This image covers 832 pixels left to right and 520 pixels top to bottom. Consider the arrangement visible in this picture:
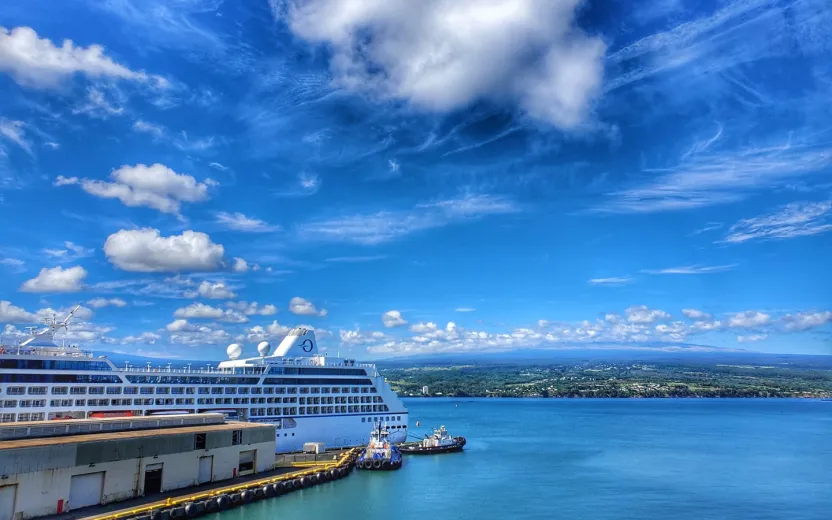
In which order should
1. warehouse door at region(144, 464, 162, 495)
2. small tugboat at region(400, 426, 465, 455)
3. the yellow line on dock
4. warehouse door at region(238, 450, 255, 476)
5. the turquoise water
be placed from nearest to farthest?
the yellow line on dock, warehouse door at region(144, 464, 162, 495), the turquoise water, warehouse door at region(238, 450, 255, 476), small tugboat at region(400, 426, 465, 455)

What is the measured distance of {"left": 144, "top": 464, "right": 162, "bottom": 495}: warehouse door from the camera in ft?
82.5

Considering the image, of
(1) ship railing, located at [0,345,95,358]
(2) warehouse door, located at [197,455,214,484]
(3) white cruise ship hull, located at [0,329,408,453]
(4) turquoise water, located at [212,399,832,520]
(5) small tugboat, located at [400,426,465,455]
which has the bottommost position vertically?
(4) turquoise water, located at [212,399,832,520]

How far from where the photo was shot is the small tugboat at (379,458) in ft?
121

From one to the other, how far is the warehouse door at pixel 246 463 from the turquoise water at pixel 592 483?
354 centimetres

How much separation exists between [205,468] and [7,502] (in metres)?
9.44

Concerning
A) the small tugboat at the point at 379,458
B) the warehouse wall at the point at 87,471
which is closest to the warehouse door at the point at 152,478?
the warehouse wall at the point at 87,471

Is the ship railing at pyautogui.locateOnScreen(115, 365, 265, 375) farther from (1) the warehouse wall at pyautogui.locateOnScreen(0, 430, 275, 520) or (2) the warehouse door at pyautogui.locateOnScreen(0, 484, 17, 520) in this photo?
(2) the warehouse door at pyautogui.locateOnScreen(0, 484, 17, 520)

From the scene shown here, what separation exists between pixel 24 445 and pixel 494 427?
2455 inches

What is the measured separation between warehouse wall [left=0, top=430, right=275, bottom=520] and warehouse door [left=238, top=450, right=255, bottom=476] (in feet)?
2.35

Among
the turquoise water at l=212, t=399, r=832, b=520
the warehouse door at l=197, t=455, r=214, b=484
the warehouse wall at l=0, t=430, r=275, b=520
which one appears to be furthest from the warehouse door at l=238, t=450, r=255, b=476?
the turquoise water at l=212, t=399, r=832, b=520

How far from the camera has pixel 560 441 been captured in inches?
2315

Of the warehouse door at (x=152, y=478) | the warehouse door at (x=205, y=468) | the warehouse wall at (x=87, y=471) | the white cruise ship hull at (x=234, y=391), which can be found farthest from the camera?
the white cruise ship hull at (x=234, y=391)

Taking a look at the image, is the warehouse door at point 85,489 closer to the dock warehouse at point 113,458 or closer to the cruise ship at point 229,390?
the dock warehouse at point 113,458

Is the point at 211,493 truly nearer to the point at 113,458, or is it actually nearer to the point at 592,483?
the point at 113,458
